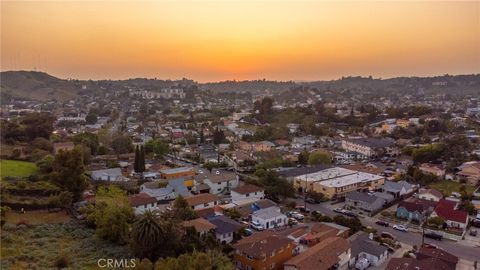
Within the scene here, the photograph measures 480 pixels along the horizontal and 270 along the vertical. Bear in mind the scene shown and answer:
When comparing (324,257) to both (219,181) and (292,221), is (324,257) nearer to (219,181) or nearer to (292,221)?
(292,221)

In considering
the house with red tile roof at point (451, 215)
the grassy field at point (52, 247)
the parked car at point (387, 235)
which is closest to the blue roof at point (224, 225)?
the grassy field at point (52, 247)

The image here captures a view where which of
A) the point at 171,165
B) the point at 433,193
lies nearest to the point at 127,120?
the point at 171,165

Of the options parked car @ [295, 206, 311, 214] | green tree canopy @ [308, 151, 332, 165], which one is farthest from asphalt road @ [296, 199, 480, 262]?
green tree canopy @ [308, 151, 332, 165]

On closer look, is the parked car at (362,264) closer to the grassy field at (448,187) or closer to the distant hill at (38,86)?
the grassy field at (448,187)

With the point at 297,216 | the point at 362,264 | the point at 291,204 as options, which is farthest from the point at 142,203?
the point at 362,264

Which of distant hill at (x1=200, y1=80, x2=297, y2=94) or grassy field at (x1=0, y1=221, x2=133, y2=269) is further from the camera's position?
distant hill at (x1=200, y1=80, x2=297, y2=94)

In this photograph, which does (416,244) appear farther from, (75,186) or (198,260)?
(75,186)

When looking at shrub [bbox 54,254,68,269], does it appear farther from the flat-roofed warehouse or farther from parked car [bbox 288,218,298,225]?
the flat-roofed warehouse
